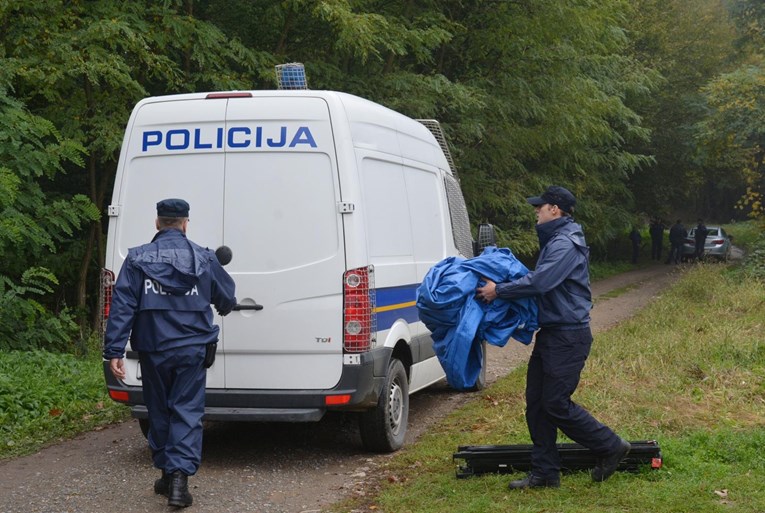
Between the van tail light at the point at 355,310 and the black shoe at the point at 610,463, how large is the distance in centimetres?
172

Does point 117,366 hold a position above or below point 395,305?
below

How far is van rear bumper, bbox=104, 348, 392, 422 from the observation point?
20.9 ft

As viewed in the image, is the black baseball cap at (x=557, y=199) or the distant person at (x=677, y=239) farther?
the distant person at (x=677, y=239)

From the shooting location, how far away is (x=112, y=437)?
308 inches

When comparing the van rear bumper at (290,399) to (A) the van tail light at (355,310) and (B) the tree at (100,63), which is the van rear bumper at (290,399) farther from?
(B) the tree at (100,63)

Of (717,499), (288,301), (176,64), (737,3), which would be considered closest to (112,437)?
(288,301)

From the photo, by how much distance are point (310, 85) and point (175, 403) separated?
30.2 feet

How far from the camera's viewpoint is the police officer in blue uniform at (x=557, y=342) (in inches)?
218

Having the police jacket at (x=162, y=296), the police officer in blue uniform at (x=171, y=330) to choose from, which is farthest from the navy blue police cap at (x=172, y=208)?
the police jacket at (x=162, y=296)

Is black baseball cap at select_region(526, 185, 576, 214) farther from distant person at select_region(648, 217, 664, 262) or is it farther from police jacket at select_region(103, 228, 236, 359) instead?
distant person at select_region(648, 217, 664, 262)

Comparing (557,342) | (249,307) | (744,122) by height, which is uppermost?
(744,122)

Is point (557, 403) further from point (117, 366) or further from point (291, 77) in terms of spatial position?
point (291, 77)

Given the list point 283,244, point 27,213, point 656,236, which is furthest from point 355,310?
point 656,236

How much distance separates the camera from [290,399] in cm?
639
